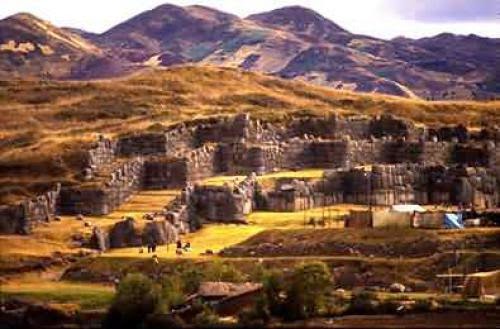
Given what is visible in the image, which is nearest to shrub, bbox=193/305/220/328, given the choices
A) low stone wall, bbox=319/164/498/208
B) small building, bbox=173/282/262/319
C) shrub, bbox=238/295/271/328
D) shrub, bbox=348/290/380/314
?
small building, bbox=173/282/262/319

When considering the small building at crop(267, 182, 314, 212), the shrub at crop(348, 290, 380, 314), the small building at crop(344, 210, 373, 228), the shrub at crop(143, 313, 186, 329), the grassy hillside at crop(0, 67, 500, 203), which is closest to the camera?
the shrub at crop(143, 313, 186, 329)

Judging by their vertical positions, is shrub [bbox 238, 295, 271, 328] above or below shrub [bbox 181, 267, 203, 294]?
below

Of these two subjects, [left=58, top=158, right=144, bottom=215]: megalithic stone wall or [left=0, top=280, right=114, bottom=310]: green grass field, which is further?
[left=58, top=158, right=144, bottom=215]: megalithic stone wall

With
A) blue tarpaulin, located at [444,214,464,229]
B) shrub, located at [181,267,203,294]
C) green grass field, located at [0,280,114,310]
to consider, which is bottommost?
green grass field, located at [0,280,114,310]

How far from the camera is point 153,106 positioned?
114 meters

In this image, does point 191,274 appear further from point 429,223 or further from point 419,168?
point 419,168

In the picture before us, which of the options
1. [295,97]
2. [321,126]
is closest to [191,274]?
[321,126]

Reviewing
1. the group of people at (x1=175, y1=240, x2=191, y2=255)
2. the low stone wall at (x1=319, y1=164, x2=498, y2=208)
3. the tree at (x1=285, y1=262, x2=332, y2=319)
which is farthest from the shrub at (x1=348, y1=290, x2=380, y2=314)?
the low stone wall at (x1=319, y1=164, x2=498, y2=208)

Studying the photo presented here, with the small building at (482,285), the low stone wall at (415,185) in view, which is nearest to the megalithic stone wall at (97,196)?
the low stone wall at (415,185)

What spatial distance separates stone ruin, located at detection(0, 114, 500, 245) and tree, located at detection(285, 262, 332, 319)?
21424 mm

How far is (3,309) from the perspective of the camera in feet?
210

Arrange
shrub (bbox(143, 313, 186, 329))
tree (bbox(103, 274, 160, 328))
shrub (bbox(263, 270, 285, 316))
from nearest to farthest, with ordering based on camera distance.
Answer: shrub (bbox(143, 313, 186, 329))
tree (bbox(103, 274, 160, 328))
shrub (bbox(263, 270, 285, 316))

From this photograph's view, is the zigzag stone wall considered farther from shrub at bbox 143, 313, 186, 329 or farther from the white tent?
shrub at bbox 143, 313, 186, 329

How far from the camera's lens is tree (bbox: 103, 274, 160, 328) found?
5944 centimetres
